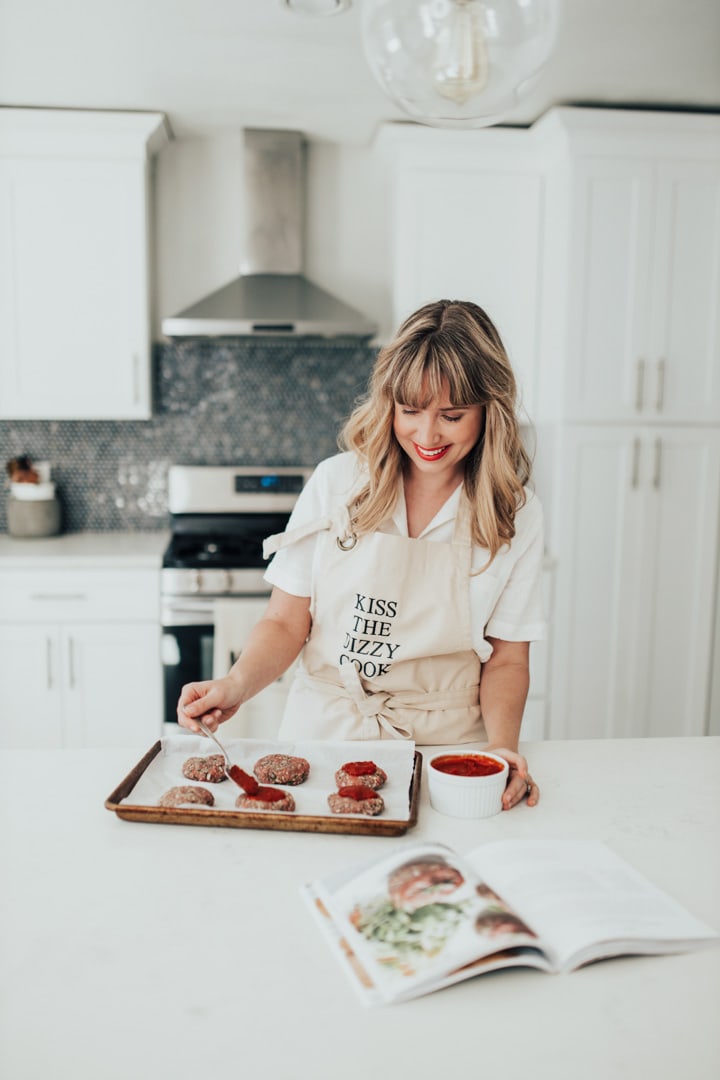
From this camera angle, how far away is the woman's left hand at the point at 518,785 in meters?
1.21

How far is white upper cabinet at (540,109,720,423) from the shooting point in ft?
9.64

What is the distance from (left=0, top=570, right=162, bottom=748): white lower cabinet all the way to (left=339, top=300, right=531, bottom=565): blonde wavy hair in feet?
5.18

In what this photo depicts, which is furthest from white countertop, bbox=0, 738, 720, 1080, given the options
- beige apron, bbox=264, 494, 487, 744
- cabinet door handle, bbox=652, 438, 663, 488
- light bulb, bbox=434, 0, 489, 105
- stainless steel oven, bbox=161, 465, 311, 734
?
cabinet door handle, bbox=652, 438, 663, 488

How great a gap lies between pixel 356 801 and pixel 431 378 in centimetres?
69

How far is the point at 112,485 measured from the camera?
11.6ft

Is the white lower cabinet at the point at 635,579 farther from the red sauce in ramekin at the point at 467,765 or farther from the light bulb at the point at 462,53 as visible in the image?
the light bulb at the point at 462,53

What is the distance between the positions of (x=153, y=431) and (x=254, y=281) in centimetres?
70

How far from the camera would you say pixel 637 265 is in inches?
117

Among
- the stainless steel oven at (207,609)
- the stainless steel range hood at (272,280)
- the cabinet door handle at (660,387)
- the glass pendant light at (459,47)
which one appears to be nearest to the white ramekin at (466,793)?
the glass pendant light at (459,47)

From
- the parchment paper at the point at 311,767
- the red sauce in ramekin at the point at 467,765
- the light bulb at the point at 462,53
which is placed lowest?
the parchment paper at the point at 311,767

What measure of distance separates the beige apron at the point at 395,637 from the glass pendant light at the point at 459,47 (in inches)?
28.2

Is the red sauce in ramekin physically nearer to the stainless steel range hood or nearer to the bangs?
the bangs

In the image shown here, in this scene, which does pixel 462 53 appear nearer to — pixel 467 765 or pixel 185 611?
pixel 467 765

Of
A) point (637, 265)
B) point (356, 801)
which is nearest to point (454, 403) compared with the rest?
point (356, 801)
